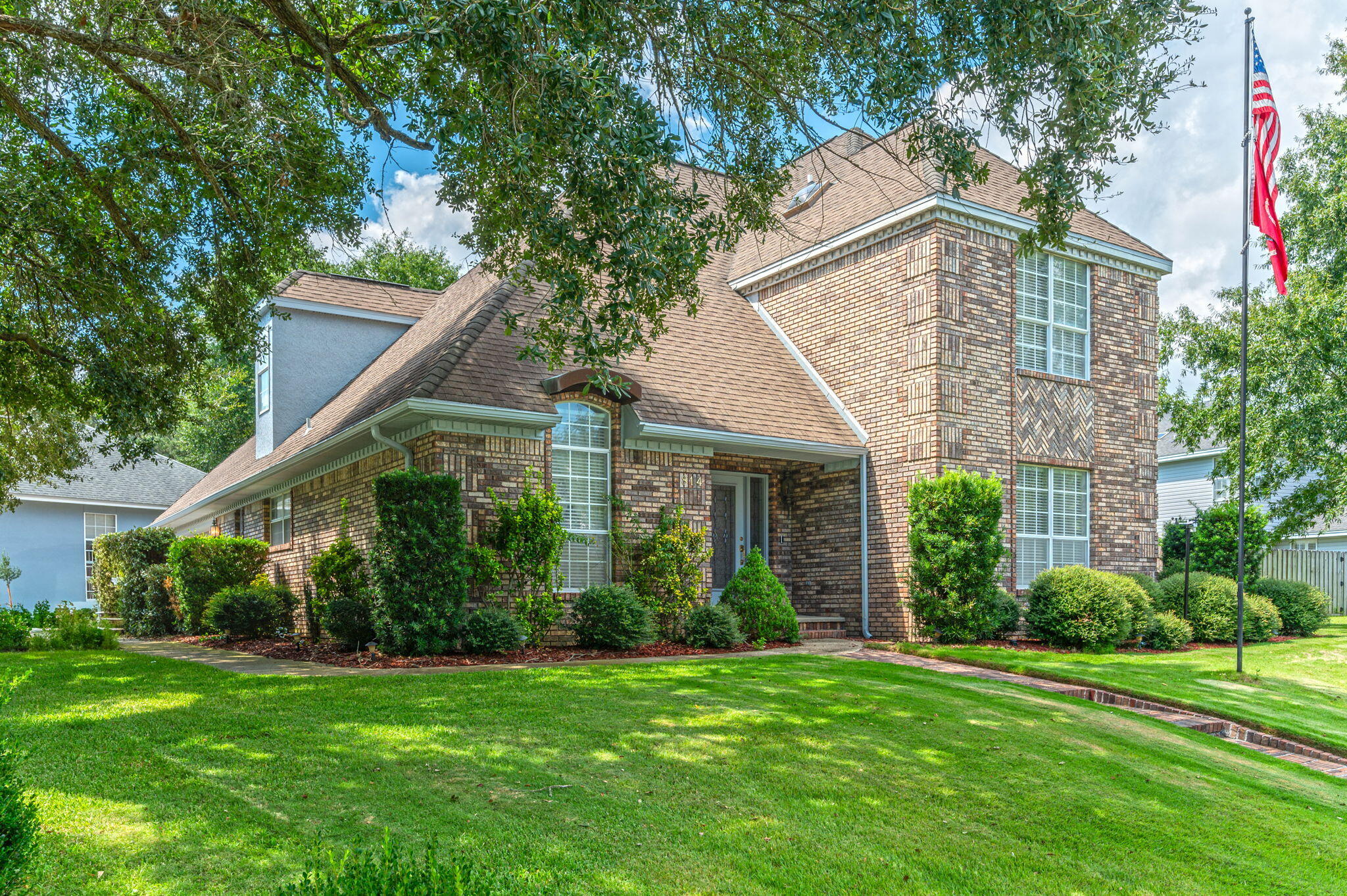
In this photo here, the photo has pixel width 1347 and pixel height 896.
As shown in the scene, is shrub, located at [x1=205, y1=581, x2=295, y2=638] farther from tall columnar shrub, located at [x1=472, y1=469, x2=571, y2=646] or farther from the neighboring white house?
the neighboring white house

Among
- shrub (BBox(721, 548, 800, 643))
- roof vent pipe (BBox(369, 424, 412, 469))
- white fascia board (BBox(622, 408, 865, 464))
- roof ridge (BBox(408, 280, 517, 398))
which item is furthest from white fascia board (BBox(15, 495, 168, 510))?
shrub (BBox(721, 548, 800, 643))

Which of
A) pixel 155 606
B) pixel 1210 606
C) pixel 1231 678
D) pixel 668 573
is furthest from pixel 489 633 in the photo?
pixel 1210 606

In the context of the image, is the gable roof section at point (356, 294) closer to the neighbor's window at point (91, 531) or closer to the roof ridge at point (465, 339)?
the roof ridge at point (465, 339)

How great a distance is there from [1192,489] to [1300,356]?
12046 millimetres

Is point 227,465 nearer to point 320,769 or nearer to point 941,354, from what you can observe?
point 941,354

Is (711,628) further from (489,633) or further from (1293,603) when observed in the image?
(1293,603)

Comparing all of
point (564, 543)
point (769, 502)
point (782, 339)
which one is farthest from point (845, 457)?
point (564, 543)

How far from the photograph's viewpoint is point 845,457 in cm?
1664

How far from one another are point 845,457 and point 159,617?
1516cm

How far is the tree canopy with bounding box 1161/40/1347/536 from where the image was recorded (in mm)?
23656

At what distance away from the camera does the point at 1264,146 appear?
1279 cm

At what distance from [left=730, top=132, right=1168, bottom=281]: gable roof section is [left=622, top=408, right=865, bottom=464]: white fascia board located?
139 inches

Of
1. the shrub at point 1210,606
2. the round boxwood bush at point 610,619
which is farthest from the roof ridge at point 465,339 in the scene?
the shrub at point 1210,606

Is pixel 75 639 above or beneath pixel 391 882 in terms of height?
beneath
